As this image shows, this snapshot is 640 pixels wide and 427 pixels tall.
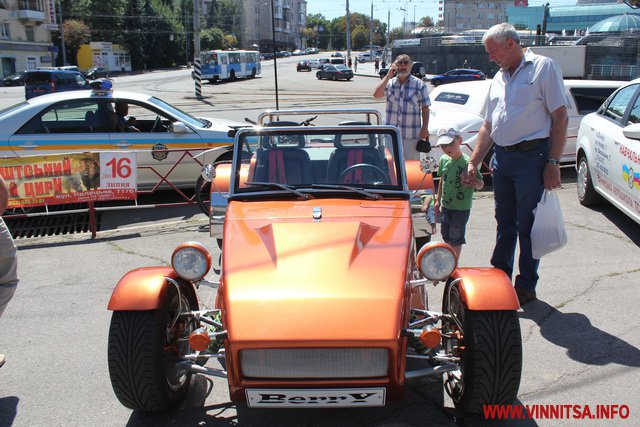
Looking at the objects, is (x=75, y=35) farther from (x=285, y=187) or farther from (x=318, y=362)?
(x=318, y=362)

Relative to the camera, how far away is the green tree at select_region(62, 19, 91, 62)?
69.7 metres

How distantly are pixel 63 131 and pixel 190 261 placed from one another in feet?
18.7

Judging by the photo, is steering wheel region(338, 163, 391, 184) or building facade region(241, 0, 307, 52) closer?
steering wheel region(338, 163, 391, 184)

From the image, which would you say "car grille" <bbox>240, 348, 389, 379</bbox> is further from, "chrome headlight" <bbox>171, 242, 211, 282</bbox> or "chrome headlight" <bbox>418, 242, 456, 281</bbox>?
"chrome headlight" <bbox>171, 242, 211, 282</bbox>

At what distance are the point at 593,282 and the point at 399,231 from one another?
9.10 feet

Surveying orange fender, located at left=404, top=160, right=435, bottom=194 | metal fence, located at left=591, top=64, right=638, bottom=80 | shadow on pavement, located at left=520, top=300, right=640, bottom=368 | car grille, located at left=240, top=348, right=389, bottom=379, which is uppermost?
metal fence, located at left=591, top=64, right=638, bottom=80

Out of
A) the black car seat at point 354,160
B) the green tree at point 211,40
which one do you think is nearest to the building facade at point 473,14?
the green tree at point 211,40

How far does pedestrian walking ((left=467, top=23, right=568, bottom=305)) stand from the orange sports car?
1.07 meters

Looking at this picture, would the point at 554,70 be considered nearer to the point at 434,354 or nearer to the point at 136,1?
the point at 434,354

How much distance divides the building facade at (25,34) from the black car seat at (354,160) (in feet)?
209

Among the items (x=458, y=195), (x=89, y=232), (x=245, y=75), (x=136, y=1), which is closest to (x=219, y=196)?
(x=458, y=195)

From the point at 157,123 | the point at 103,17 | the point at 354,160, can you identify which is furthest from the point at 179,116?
the point at 103,17

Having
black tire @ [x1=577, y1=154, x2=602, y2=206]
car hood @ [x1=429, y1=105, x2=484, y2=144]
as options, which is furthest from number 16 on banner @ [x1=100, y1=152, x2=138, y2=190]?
black tire @ [x1=577, y1=154, x2=602, y2=206]

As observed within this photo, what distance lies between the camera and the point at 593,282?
215 inches
